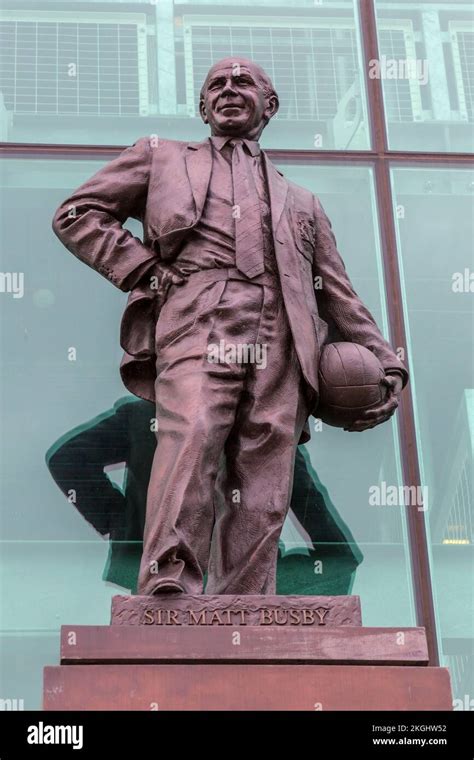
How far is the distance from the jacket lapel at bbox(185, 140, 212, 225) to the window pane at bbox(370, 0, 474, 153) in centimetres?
362

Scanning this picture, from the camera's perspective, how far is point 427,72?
12977 millimetres

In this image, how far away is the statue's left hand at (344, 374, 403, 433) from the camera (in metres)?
8.75

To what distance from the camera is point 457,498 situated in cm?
1117

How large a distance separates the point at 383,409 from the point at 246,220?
117 centimetres

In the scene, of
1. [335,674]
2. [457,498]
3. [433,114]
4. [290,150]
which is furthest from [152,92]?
[335,674]

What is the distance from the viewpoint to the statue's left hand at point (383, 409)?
8750 millimetres

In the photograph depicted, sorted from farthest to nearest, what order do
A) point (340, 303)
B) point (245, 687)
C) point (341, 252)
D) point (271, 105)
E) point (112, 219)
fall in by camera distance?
point (341, 252) < point (271, 105) < point (340, 303) < point (112, 219) < point (245, 687)

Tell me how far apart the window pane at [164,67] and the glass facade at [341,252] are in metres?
0.01

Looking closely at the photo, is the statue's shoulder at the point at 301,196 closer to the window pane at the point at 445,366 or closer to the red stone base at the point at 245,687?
the window pane at the point at 445,366

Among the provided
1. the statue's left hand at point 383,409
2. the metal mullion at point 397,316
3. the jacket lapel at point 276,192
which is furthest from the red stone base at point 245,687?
the metal mullion at point 397,316

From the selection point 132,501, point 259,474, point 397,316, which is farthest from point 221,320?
point 397,316

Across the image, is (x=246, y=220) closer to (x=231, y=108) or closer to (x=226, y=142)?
(x=226, y=142)

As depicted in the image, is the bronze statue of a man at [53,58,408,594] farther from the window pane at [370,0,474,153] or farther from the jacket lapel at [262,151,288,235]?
the window pane at [370,0,474,153]

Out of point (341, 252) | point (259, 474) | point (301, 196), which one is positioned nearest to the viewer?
point (259, 474)
